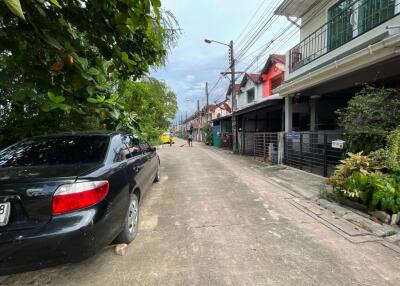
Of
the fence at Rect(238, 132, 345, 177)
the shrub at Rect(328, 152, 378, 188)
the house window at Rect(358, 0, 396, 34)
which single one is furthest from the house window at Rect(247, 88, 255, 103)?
the shrub at Rect(328, 152, 378, 188)

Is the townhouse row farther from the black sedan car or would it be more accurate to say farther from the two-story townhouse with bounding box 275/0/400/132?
the black sedan car

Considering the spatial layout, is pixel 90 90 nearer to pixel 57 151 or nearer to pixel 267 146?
pixel 57 151

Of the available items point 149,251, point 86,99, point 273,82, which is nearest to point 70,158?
point 86,99

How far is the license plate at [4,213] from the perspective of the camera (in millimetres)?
2164

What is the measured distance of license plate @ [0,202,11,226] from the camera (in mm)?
2164

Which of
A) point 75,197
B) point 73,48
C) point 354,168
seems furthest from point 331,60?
point 75,197

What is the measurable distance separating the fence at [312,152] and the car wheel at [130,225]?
5.74 metres

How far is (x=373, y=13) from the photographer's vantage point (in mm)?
7270

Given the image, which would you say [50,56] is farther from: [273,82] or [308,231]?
[273,82]

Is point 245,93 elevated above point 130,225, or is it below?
above

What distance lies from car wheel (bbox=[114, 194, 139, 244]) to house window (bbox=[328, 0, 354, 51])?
311 inches

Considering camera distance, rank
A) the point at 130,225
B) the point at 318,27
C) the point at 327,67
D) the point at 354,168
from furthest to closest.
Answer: the point at 318,27
the point at 327,67
the point at 354,168
the point at 130,225

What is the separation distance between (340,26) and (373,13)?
1.43 m

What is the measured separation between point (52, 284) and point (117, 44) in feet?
9.27
